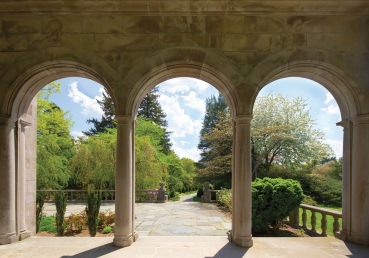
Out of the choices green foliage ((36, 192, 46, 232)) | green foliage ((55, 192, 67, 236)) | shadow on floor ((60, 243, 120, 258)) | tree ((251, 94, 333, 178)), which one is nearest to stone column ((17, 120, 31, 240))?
shadow on floor ((60, 243, 120, 258))

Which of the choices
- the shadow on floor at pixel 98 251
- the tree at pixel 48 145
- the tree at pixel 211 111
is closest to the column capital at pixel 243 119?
the shadow on floor at pixel 98 251

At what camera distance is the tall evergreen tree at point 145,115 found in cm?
2767

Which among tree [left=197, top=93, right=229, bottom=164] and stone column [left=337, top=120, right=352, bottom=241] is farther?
tree [left=197, top=93, right=229, bottom=164]

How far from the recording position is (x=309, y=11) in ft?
14.5

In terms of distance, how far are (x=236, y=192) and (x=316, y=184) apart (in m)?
13.8

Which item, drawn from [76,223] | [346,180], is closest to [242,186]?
[346,180]

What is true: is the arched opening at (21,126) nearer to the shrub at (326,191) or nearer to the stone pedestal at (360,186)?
the stone pedestal at (360,186)

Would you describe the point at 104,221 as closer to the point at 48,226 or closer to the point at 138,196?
the point at 48,226

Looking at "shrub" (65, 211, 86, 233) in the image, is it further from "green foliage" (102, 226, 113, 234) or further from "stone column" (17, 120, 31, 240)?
"stone column" (17, 120, 31, 240)

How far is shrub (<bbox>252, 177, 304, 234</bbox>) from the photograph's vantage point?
700 centimetres

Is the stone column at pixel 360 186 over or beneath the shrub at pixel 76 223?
over

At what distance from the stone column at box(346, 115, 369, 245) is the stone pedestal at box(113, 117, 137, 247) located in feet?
13.9

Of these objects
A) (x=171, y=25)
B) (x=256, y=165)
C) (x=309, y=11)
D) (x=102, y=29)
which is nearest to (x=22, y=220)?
(x=102, y=29)

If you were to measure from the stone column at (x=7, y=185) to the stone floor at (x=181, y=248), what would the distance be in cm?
25
